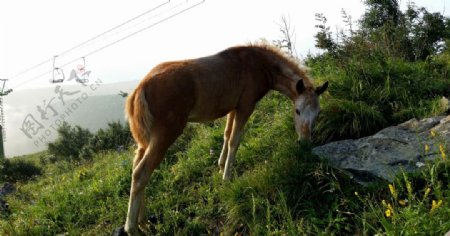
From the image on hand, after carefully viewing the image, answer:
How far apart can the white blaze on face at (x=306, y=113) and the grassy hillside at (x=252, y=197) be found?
25 centimetres

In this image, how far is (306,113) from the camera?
562 cm

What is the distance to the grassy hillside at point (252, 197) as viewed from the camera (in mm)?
3846

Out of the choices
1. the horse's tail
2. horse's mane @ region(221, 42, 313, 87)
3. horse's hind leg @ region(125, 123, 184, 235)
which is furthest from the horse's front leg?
the horse's tail

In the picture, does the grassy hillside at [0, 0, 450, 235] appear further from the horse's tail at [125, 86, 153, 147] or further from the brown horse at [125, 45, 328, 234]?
the horse's tail at [125, 86, 153, 147]

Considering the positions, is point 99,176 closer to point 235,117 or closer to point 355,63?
point 235,117

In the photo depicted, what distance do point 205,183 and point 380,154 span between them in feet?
8.61

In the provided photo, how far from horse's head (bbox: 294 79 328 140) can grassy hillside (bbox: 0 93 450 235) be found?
27cm

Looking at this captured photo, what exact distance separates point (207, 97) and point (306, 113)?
150 centimetres

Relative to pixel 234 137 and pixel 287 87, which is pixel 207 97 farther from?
pixel 287 87

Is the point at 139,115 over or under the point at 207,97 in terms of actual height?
under

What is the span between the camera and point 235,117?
583 cm

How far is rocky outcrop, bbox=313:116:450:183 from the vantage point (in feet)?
15.0

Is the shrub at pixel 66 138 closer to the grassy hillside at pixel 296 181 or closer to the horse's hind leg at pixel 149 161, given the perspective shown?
the grassy hillside at pixel 296 181

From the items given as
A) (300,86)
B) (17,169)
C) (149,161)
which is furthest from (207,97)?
(17,169)
